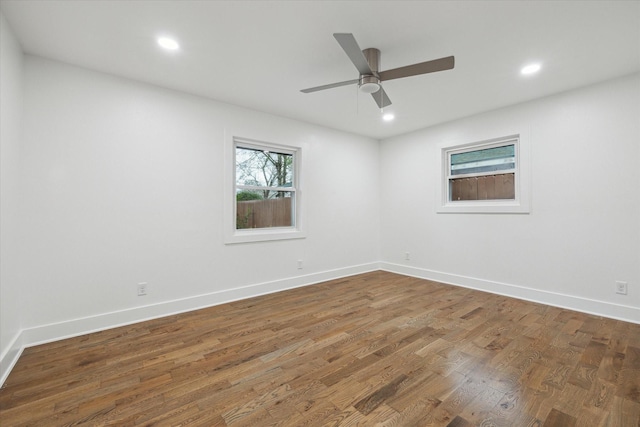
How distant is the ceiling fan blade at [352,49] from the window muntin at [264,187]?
2.11m

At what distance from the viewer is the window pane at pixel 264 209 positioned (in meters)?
3.77

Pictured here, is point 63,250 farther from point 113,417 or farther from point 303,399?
point 303,399

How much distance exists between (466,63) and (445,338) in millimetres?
2503

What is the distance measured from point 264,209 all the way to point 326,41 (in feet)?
7.69

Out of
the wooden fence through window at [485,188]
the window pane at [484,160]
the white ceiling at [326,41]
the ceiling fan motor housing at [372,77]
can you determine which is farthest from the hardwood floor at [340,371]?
the white ceiling at [326,41]

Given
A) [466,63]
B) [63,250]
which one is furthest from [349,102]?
[63,250]

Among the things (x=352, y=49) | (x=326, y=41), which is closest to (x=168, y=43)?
(x=326, y=41)

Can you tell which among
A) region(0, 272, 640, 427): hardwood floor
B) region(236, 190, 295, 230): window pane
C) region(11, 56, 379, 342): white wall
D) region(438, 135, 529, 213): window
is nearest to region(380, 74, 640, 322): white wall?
region(438, 135, 529, 213): window

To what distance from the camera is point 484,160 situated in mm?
4070

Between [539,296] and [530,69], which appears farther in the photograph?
[539,296]

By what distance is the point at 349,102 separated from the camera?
3506mm

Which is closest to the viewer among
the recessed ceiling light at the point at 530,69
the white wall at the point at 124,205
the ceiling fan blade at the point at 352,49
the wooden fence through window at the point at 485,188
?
the ceiling fan blade at the point at 352,49

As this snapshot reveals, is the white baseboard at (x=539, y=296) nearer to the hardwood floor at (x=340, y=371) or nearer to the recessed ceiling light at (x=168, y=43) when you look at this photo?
the hardwood floor at (x=340, y=371)

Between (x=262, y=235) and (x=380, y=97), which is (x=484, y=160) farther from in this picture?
(x=262, y=235)
